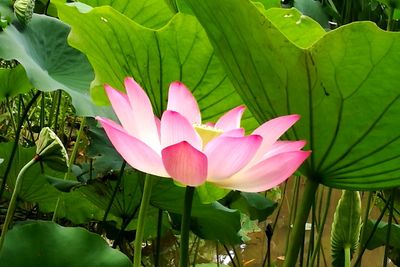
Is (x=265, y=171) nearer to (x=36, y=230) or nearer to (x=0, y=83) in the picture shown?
(x=36, y=230)

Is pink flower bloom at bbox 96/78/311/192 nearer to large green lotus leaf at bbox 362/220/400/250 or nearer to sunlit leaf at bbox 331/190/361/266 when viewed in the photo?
sunlit leaf at bbox 331/190/361/266

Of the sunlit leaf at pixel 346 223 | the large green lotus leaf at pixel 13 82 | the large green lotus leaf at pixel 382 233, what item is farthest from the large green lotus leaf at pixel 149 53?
the large green lotus leaf at pixel 382 233

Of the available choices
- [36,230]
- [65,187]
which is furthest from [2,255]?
[65,187]

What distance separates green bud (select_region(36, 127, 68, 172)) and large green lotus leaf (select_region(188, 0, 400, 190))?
224mm

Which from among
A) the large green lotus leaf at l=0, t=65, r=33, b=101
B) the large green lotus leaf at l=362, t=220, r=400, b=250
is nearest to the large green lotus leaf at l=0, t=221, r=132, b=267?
the large green lotus leaf at l=0, t=65, r=33, b=101

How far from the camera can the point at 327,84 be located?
478mm

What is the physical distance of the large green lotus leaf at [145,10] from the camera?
0.90 meters

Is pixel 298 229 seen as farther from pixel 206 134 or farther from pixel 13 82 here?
pixel 13 82

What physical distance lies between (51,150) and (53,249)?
0.10 meters

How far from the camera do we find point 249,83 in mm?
513

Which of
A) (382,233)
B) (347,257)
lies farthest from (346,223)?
(382,233)

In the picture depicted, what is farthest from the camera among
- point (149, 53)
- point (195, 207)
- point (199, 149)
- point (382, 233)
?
point (382, 233)

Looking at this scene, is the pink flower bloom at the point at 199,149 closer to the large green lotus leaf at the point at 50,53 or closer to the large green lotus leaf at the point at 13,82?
the large green lotus leaf at the point at 50,53

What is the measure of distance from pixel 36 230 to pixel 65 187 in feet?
0.61
